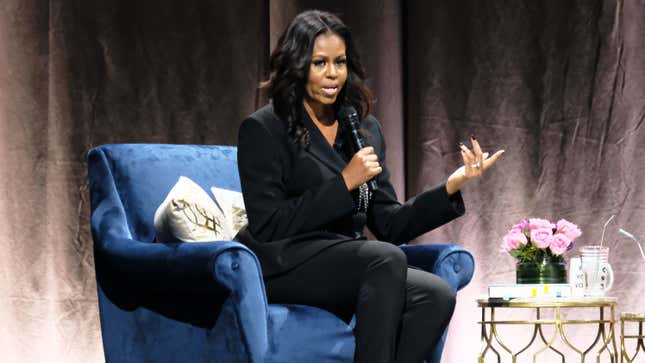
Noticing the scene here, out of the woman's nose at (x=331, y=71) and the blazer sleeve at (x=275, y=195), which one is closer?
the blazer sleeve at (x=275, y=195)

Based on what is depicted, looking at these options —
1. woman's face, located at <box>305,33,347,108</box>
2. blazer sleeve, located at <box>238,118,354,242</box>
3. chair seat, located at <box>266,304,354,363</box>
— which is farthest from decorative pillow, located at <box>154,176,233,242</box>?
woman's face, located at <box>305,33,347,108</box>

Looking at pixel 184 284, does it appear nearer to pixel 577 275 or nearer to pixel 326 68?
pixel 326 68

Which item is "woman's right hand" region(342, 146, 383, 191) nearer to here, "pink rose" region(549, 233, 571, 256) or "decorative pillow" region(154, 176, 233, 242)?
"decorative pillow" region(154, 176, 233, 242)

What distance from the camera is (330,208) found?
7.39ft

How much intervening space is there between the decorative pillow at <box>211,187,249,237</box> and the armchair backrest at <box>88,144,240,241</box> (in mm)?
41

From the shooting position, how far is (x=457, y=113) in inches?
153

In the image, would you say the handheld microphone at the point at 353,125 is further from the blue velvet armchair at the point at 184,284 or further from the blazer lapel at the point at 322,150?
the blue velvet armchair at the point at 184,284

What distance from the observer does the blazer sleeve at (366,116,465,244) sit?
96.8 inches

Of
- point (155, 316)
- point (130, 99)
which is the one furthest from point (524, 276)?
point (130, 99)

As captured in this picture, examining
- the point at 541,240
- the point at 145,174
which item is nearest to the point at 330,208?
the point at 145,174

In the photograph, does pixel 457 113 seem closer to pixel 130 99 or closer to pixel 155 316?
pixel 130 99

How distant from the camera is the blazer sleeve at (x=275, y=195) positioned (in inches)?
88.9

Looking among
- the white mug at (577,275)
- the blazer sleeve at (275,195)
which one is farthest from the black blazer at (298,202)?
the white mug at (577,275)

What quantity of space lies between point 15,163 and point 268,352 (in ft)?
6.48
